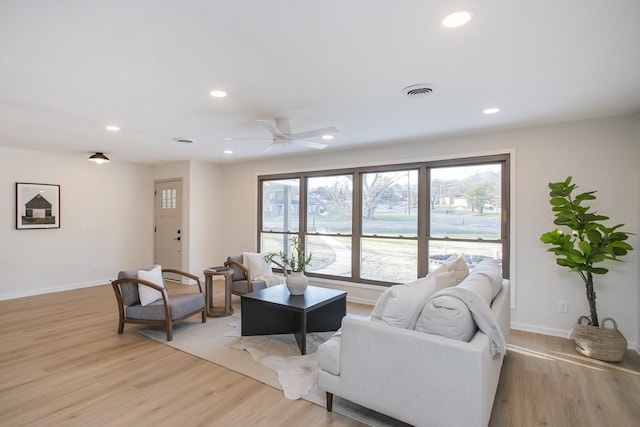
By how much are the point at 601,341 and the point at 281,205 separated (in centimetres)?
488

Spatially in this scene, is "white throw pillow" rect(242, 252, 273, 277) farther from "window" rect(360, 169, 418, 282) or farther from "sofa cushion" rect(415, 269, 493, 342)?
"sofa cushion" rect(415, 269, 493, 342)

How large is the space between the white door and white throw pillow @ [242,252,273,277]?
7.08 feet

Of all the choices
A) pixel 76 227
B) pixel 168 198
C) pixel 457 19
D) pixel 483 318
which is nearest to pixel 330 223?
pixel 168 198

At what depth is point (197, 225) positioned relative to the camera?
6500 mm

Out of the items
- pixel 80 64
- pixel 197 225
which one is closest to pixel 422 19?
pixel 80 64

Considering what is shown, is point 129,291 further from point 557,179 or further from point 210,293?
point 557,179

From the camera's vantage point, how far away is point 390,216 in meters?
5.07

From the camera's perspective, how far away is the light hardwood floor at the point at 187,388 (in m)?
2.25

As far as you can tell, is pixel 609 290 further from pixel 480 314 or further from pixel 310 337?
pixel 310 337

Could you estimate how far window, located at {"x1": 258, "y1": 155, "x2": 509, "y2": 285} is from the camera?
4.29 m

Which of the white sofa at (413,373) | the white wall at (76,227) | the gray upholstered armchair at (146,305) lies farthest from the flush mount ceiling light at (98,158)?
the white sofa at (413,373)

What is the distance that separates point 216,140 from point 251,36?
2938mm

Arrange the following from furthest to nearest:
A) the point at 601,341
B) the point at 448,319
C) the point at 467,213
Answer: the point at 467,213, the point at 601,341, the point at 448,319

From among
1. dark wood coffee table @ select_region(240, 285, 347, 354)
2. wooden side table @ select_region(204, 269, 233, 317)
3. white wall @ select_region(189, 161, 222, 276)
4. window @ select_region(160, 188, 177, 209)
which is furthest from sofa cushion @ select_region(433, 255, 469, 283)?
window @ select_region(160, 188, 177, 209)
